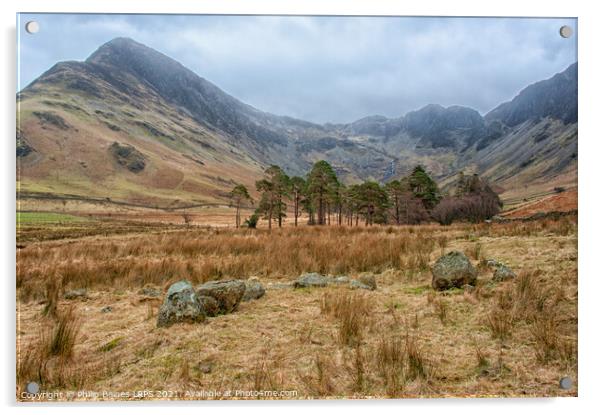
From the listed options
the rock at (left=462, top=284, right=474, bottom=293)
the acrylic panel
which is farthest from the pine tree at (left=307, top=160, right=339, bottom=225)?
the rock at (left=462, top=284, right=474, bottom=293)

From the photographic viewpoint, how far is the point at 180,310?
3650 millimetres

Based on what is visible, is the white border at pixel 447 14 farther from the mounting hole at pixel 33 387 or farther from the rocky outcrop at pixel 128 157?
the rocky outcrop at pixel 128 157

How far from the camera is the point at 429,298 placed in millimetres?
4160

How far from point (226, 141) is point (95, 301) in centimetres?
18189

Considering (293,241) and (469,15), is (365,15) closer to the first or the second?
(469,15)

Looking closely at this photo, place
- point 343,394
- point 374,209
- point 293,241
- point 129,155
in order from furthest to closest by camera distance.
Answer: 1. point 129,155
2. point 374,209
3. point 293,241
4. point 343,394

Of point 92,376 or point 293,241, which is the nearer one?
point 92,376

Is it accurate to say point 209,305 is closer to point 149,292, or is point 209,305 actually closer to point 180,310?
point 180,310

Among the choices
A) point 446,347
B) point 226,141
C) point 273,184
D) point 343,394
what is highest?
point 226,141

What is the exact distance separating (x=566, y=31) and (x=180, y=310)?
6.44 metres

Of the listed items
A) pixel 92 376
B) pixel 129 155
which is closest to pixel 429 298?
pixel 92 376

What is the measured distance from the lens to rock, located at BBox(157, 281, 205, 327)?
3.62m

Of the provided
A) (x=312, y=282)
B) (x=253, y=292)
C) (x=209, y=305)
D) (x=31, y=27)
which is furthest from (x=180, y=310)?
(x=31, y=27)

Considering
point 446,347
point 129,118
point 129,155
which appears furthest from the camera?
point 129,118
